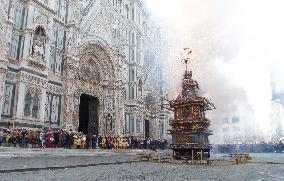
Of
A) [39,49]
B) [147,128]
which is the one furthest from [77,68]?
[147,128]

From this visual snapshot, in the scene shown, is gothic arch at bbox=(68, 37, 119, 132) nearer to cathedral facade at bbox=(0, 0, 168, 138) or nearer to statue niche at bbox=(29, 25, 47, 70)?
cathedral facade at bbox=(0, 0, 168, 138)

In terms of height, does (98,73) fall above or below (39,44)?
below

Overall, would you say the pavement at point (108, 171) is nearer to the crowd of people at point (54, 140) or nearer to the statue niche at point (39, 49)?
the crowd of people at point (54, 140)

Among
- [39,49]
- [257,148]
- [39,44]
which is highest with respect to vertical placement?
[39,44]

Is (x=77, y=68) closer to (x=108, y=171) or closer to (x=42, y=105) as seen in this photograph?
(x=42, y=105)

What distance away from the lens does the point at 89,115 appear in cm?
2795

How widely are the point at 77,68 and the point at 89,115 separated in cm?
647

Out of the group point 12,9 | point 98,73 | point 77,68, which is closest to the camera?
point 12,9

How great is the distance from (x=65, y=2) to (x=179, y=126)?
16.1 metres

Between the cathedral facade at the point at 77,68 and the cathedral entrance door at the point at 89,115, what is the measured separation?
11 centimetres

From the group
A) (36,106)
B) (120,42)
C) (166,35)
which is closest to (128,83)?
(120,42)

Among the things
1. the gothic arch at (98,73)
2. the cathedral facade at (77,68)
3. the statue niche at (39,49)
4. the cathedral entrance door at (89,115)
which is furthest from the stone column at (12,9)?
the cathedral entrance door at (89,115)

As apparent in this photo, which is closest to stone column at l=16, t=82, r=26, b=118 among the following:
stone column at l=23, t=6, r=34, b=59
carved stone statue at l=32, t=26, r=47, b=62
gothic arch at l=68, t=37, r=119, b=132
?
stone column at l=23, t=6, r=34, b=59

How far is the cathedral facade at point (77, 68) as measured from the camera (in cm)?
1825
